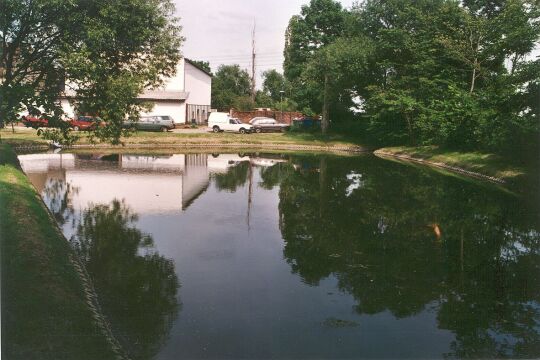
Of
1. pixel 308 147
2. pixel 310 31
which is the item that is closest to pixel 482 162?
pixel 308 147

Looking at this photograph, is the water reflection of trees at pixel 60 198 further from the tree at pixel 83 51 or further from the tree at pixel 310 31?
the tree at pixel 310 31

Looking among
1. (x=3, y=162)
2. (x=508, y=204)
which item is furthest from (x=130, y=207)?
(x=508, y=204)

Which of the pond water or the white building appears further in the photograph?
the white building

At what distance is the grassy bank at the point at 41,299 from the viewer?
6461 mm

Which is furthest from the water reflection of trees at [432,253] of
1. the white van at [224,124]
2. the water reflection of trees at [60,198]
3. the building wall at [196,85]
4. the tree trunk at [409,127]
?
the building wall at [196,85]

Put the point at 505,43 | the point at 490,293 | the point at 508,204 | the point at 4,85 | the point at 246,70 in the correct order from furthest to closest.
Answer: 1. the point at 246,70
2. the point at 505,43
3. the point at 508,204
4. the point at 4,85
5. the point at 490,293

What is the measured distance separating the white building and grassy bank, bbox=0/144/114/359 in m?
48.3

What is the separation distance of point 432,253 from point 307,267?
11.8 ft

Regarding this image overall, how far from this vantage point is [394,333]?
833 cm

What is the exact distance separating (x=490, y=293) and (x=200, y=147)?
40488mm

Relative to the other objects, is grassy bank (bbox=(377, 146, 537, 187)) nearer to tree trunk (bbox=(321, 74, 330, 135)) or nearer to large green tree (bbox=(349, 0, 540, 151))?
large green tree (bbox=(349, 0, 540, 151))

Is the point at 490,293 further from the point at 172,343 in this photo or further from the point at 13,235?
the point at 13,235

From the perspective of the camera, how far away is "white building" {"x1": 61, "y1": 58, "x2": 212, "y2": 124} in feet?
199

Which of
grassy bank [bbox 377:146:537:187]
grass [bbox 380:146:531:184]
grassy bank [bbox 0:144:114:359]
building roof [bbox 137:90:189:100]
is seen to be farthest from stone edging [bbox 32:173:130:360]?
building roof [bbox 137:90:189:100]
